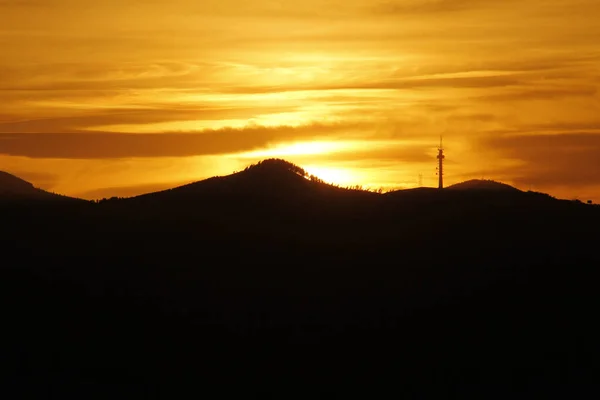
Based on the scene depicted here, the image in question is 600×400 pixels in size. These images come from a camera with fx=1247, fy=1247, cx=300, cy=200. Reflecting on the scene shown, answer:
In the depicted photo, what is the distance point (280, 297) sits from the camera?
4531 centimetres

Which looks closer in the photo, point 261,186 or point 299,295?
A: point 299,295

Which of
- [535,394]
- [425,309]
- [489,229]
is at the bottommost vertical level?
[535,394]

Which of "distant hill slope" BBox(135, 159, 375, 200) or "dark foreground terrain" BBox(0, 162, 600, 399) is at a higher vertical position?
"distant hill slope" BBox(135, 159, 375, 200)

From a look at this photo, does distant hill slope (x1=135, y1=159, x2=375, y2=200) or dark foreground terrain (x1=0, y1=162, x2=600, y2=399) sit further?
distant hill slope (x1=135, y1=159, x2=375, y2=200)

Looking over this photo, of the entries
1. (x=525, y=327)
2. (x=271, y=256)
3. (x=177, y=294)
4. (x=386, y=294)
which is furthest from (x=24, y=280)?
(x=525, y=327)

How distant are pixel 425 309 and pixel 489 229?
27.8 feet

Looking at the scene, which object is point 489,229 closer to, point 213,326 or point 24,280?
point 213,326

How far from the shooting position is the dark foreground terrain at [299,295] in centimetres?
4028

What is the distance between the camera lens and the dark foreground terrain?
40281 millimetres

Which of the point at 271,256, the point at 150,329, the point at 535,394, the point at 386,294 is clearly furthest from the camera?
the point at 271,256

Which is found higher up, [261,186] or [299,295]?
[261,186]

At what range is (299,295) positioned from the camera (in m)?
45.5

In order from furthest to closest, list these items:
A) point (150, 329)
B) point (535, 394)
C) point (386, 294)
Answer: point (386, 294)
point (150, 329)
point (535, 394)

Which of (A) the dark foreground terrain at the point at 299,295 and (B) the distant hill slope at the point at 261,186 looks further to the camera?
(B) the distant hill slope at the point at 261,186
